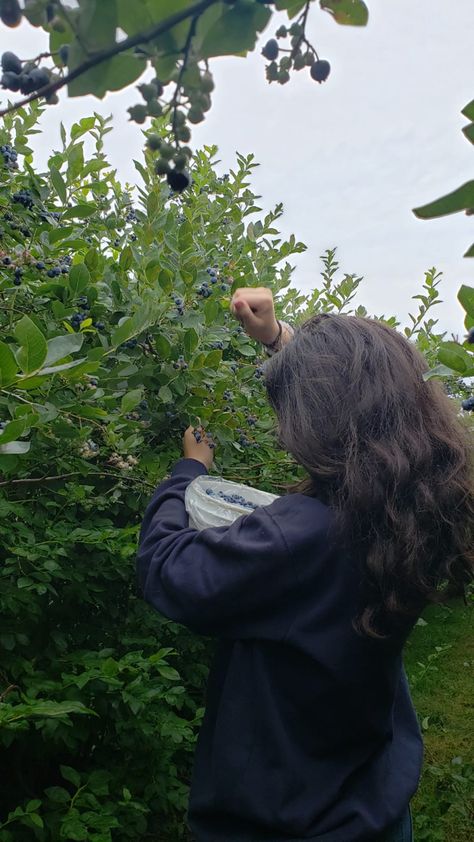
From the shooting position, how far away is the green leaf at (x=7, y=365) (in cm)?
96

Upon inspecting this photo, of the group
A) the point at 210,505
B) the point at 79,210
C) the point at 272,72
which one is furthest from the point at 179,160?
the point at 79,210

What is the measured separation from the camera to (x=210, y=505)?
54.9 inches

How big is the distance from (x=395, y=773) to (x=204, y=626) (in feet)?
1.59

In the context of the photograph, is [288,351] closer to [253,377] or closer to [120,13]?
[253,377]

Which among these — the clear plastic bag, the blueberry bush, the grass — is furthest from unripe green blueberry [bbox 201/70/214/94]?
the grass

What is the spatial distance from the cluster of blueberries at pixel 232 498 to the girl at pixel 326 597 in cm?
10

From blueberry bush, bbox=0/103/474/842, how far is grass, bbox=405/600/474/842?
0.81 meters

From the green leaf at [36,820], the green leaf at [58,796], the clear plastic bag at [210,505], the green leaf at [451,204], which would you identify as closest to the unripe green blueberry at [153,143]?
the green leaf at [451,204]

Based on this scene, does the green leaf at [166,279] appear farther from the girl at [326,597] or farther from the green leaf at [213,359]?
the girl at [326,597]

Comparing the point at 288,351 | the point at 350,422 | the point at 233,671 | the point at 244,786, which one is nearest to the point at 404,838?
the point at 244,786

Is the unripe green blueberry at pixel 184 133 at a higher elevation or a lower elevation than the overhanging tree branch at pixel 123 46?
lower

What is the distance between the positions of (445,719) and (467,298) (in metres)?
3.33

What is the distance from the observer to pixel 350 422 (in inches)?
52.1

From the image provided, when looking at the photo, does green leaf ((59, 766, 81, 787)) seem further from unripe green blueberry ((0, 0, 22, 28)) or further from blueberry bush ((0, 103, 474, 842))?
unripe green blueberry ((0, 0, 22, 28))
